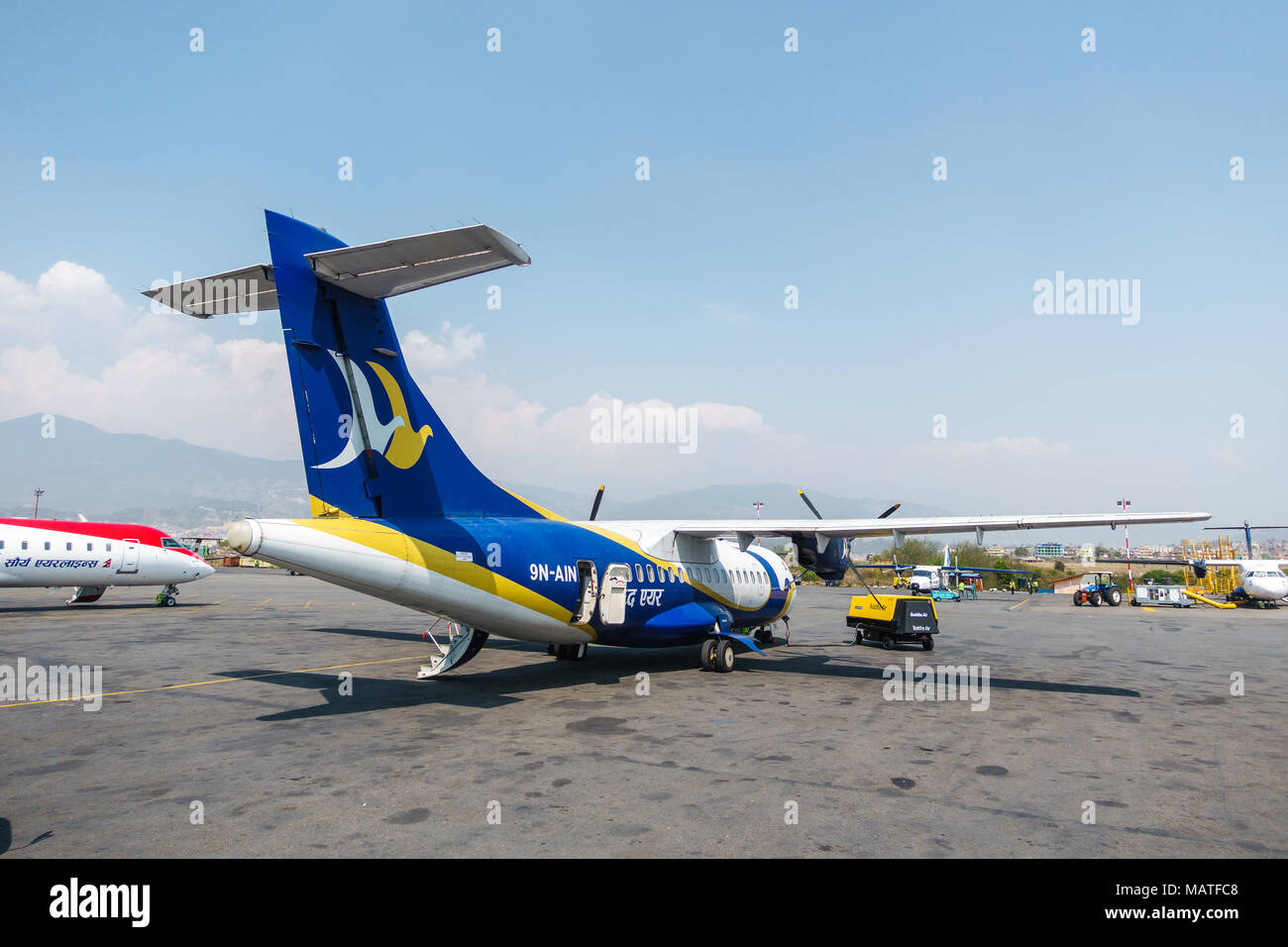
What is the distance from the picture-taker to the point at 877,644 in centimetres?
2352

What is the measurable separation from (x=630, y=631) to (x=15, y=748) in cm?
1049

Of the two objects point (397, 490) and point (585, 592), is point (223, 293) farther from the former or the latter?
point (585, 592)

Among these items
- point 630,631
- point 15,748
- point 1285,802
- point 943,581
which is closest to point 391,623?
point 630,631

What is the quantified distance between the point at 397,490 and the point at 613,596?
5380mm

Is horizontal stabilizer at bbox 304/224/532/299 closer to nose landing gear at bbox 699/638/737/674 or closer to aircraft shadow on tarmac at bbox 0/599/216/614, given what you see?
nose landing gear at bbox 699/638/737/674

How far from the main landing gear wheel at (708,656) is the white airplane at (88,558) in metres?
24.3

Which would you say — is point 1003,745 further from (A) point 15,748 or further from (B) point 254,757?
(A) point 15,748

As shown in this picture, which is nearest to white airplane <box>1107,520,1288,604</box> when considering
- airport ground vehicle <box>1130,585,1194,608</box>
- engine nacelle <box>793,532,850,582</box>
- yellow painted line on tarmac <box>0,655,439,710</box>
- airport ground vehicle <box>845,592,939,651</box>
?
airport ground vehicle <box>1130,585,1194,608</box>

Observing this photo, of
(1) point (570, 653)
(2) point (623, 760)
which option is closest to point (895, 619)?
(1) point (570, 653)

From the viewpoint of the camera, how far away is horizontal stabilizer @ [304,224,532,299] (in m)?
9.31

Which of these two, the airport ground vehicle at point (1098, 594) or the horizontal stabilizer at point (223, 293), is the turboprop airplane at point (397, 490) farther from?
the airport ground vehicle at point (1098, 594)

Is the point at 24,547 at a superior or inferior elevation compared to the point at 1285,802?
superior

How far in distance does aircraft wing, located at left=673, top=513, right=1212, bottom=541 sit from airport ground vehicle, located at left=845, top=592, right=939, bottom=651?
16.3 feet

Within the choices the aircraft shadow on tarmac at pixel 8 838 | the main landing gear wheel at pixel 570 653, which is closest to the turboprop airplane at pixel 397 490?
the main landing gear wheel at pixel 570 653
